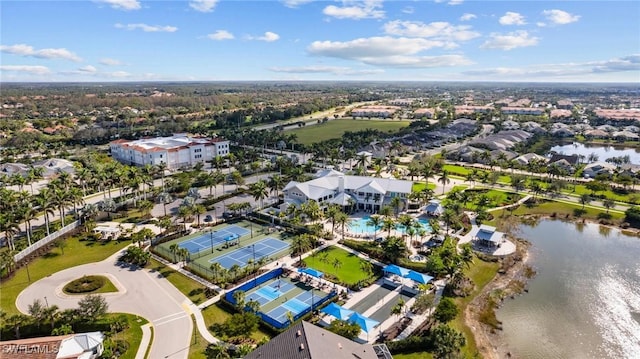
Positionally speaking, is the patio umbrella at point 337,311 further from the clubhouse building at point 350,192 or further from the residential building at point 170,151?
the residential building at point 170,151

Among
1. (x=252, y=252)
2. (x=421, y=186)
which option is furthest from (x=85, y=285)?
(x=421, y=186)

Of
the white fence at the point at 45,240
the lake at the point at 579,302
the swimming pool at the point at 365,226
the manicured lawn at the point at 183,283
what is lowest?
the lake at the point at 579,302

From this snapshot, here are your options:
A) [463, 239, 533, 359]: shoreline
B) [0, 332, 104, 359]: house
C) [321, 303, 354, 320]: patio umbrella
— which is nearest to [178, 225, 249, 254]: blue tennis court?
[0, 332, 104, 359]: house

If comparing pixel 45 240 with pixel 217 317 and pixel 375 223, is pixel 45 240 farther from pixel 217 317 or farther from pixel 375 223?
pixel 375 223

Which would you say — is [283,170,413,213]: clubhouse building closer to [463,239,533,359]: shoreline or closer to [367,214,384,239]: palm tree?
[367,214,384,239]: palm tree

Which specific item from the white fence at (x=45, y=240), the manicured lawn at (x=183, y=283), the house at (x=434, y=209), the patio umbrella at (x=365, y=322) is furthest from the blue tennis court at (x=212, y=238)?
the house at (x=434, y=209)

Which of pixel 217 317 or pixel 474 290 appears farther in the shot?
pixel 474 290

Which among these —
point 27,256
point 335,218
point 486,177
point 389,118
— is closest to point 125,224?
point 27,256
